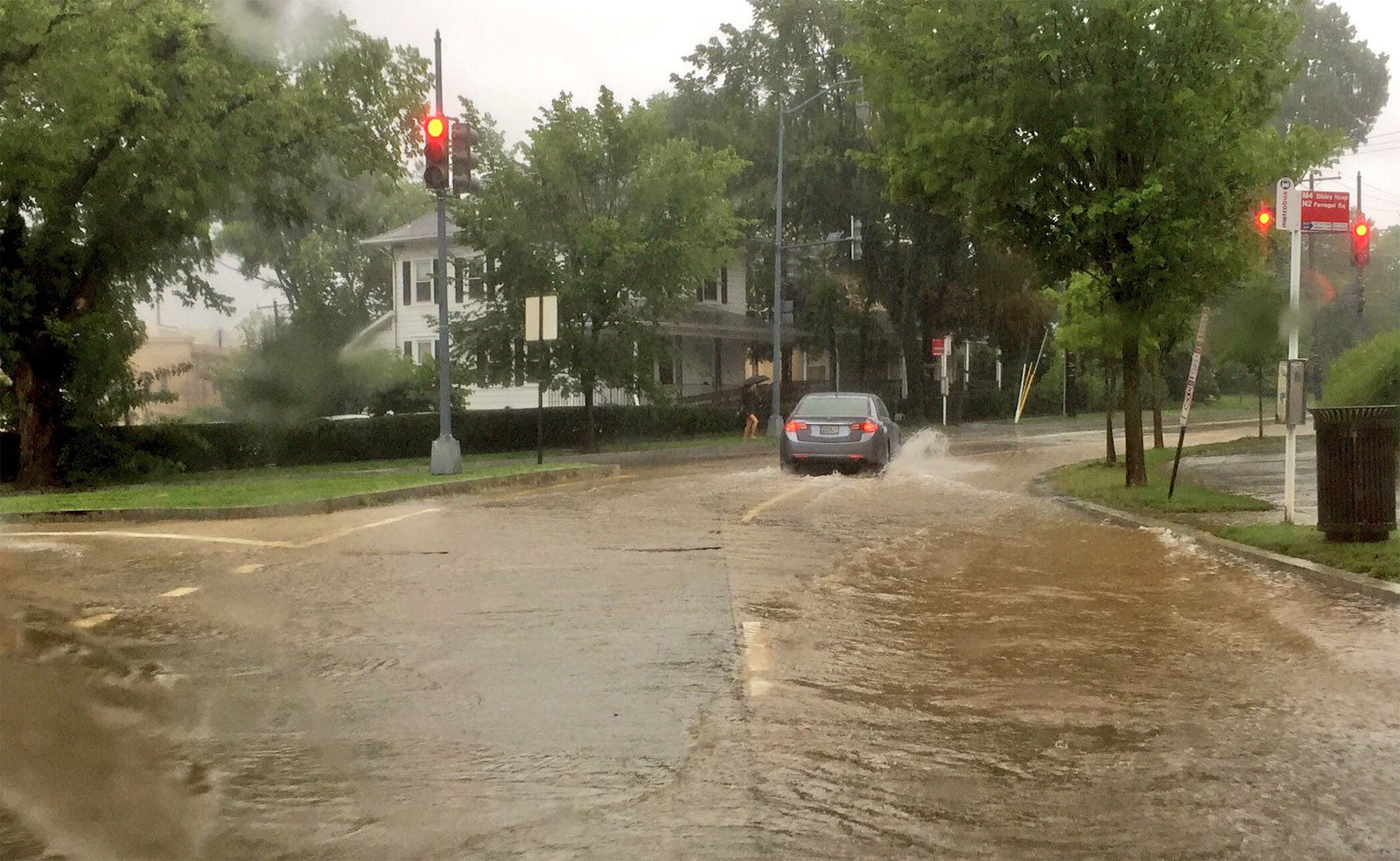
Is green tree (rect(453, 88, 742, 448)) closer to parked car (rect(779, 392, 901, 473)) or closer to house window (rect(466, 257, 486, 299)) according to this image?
house window (rect(466, 257, 486, 299))

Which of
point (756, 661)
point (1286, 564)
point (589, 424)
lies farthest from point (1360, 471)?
point (589, 424)

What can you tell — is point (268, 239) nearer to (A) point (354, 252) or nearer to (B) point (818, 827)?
(A) point (354, 252)

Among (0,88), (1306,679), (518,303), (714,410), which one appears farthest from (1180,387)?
(1306,679)

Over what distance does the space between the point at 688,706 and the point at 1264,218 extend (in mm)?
17479

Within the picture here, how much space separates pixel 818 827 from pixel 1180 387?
7211 centimetres

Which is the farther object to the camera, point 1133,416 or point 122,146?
point 122,146

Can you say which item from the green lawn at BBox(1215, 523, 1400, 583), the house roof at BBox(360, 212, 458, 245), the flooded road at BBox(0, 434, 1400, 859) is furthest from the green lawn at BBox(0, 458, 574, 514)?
the house roof at BBox(360, 212, 458, 245)

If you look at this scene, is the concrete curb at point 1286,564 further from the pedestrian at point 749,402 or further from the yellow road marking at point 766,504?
the pedestrian at point 749,402

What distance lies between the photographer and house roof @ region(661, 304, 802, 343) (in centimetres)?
5025

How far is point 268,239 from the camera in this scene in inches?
2680

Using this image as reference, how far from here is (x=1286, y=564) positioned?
13.0 meters

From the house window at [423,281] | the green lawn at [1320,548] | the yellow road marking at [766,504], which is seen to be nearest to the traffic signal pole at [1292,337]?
the green lawn at [1320,548]

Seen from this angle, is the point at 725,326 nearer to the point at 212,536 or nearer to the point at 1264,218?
the point at 1264,218

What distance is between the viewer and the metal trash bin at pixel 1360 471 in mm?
13203
